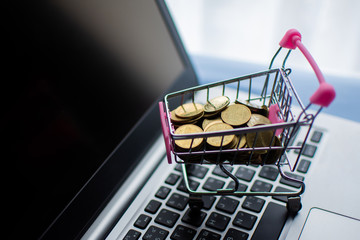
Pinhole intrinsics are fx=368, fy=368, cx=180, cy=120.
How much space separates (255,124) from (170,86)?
0.26m

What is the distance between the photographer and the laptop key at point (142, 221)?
50 centimetres

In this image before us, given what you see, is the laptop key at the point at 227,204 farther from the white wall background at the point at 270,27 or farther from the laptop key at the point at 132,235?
the white wall background at the point at 270,27

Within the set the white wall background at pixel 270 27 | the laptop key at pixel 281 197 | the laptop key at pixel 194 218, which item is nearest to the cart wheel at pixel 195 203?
the laptop key at pixel 194 218

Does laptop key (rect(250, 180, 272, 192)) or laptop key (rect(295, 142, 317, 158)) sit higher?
laptop key (rect(295, 142, 317, 158))

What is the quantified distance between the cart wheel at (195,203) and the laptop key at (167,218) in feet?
0.08

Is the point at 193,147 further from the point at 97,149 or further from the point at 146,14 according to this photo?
the point at 146,14

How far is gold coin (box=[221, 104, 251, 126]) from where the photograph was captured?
45cm

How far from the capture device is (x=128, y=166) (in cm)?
58

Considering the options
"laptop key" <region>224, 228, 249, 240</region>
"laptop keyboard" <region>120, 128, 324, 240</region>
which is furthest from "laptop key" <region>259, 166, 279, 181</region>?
"laptop key" <region>224, 228, 249, 240</region>

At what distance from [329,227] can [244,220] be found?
0.12 m

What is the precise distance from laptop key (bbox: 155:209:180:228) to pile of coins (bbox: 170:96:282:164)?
104 mm

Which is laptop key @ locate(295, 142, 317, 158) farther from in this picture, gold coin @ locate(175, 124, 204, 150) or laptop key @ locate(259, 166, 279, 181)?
gold coin @ locate(175, 124, 204, 150)

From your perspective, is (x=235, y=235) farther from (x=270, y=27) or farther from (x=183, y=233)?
(x=270, y=27)

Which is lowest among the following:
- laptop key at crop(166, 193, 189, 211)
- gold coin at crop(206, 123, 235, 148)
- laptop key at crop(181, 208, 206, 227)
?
laptop key at crop(181, 208, 206, 227)
